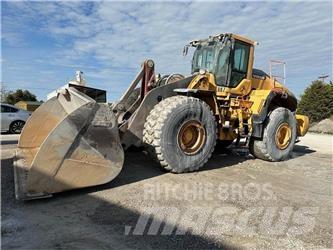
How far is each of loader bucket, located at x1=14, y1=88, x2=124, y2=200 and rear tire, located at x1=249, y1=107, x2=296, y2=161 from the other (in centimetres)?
382

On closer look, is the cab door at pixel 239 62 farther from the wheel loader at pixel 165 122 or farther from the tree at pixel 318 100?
the tree at pixel 318 100

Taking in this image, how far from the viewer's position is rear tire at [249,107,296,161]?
7.52m

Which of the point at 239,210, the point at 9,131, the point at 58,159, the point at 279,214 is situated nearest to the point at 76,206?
the point at 58,159

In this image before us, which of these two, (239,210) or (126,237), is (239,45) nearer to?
(239,210)

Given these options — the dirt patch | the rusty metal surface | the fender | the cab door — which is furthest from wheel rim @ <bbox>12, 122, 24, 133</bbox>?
the dirt patch

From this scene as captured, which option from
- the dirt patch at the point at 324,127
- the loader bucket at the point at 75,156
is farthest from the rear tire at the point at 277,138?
the dirt patch at the point at 324,127

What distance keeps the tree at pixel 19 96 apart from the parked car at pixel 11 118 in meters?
29.2

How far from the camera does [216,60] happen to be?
7238 millimetres

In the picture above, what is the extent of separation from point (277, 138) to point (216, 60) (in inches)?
89.3

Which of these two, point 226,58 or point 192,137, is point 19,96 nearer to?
point 226,58

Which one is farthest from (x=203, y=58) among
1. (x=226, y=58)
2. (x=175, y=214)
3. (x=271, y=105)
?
(x=175, y=214)

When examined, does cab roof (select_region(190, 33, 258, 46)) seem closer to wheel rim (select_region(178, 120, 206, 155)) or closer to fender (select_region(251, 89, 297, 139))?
fender (select_region(251, 89, 297, 139))

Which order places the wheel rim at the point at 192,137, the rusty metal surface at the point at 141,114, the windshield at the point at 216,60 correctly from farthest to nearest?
the windshield at the point at 216,60
the wheel rim at the point at 192,137
the rusty metal surface at the point at 141,114

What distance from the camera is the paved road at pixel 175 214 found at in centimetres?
337
